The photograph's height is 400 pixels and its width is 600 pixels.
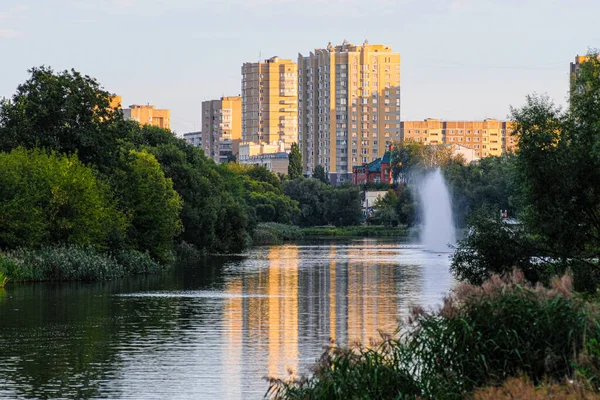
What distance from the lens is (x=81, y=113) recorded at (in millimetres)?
64500

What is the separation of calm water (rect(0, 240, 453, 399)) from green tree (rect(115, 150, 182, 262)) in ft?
13.7

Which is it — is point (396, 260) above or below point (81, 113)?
below

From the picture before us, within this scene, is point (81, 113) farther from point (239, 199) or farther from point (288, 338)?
point (239, 199)

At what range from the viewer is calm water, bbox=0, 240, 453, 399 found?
24.3 m

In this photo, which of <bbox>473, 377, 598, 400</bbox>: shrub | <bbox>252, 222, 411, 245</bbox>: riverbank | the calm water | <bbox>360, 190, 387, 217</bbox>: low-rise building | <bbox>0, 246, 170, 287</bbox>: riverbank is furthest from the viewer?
<bbox>360, 190, 387, 217</bbox>: low-rise building

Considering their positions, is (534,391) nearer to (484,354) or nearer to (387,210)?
(484,354)

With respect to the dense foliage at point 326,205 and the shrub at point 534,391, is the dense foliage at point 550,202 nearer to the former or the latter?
the shrub at point 534,391

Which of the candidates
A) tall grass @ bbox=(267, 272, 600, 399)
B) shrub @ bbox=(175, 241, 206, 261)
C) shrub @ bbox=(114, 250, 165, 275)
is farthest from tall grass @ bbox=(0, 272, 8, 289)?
tall grass @ bbox=(267, 272, 600, 399)

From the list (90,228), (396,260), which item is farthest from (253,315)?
(396,260)

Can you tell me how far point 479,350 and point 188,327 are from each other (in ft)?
62.0

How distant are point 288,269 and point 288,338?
35690 mm

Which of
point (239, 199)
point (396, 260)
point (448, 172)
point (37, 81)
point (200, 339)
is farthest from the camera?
point (448, 172)

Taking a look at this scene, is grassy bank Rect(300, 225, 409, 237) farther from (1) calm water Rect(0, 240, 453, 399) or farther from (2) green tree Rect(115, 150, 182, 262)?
(1) calm water Rect(0, 240, 453, 399)

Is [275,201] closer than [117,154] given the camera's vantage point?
No
